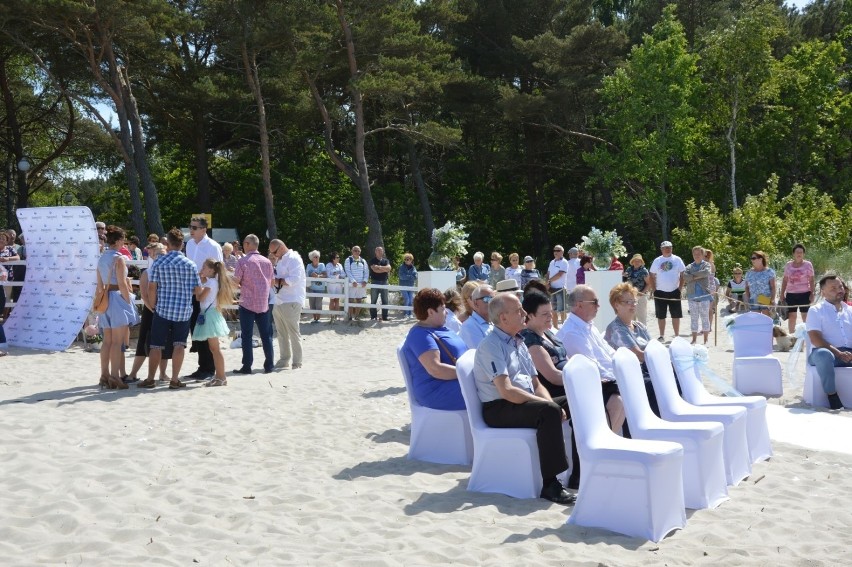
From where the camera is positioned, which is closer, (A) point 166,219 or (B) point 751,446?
(B) point 751,446

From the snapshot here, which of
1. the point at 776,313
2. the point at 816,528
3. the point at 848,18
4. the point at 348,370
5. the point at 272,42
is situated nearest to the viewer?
the point at 816,528

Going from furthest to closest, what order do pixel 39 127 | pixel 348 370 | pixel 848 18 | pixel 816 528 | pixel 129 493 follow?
pixel 848 18
pixel 39 127
pixel 348 370
pixel 129 493
pixel 816 528

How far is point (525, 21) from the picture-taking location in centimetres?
3688

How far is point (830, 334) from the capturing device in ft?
30.5

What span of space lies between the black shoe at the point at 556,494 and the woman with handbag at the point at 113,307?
5.75 m

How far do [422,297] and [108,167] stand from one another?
3126 cm

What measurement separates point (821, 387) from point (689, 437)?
411 cm

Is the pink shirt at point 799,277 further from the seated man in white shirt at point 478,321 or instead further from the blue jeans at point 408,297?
the blue jeans at point 408,297

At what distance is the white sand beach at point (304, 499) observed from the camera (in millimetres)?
4770

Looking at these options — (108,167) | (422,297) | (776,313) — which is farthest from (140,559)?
(108,167)

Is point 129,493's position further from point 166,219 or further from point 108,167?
point 166,219

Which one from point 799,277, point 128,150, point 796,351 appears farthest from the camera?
point 128,150

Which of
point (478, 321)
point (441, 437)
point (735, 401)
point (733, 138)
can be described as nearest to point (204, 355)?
point (478, 321)

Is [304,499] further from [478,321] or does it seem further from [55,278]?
[55,278]
